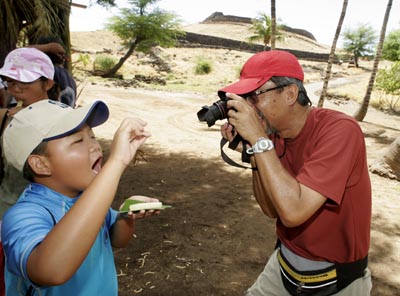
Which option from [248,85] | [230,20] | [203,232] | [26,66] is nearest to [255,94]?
[248,85]

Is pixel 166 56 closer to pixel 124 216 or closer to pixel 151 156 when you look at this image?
pixel 151 156

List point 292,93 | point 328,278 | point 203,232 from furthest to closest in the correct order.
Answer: point 203,232 < point 292,93 < point 328,278

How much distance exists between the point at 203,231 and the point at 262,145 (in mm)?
3052

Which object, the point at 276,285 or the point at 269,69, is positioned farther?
Answer: the point at 276,285

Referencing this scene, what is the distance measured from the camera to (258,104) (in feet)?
6.48

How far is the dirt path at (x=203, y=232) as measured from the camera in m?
3.50

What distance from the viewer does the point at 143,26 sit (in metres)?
29.8

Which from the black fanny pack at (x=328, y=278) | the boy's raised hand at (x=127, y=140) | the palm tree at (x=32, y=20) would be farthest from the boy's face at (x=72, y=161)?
the palm tree at (x=32, y=20)

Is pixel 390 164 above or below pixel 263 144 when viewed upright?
below

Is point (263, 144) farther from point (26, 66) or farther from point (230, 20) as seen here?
point (230, 20)

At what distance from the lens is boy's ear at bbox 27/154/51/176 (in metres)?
1.29

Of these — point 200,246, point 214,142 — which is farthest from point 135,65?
point 200,246

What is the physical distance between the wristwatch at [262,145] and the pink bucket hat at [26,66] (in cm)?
190

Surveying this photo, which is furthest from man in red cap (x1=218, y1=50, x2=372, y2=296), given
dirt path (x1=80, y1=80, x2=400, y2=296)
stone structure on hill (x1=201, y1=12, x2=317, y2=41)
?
stone structure on hill (x1=201, y1=12, x2=317, y2=41)
